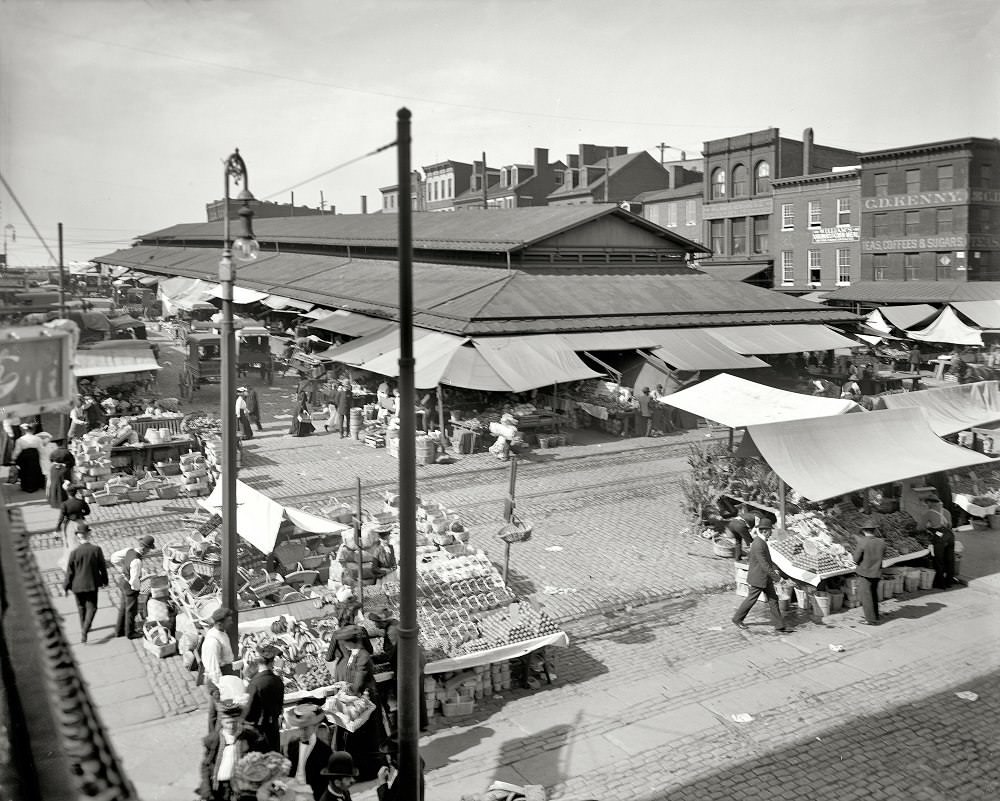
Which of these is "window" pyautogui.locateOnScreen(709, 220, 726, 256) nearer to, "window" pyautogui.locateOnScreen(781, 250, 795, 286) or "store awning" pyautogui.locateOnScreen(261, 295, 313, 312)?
"window" pyautogui.locateOnScreen(781, 250, 795, 286)

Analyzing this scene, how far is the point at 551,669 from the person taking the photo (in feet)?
36.5

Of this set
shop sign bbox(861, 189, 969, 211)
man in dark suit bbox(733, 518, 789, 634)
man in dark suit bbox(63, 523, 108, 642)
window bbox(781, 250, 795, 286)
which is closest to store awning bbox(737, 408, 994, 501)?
man in dark suit bbox(733, 518, 789, 634)

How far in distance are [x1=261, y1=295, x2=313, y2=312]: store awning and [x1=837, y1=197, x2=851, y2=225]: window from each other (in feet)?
107

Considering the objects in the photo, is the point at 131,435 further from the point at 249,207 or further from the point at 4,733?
the point at 4,733

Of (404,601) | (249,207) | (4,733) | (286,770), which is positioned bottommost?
(286,770)

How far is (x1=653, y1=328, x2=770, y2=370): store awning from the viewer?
27.1 metres

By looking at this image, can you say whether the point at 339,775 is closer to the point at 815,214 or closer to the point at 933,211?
the point at 933,211

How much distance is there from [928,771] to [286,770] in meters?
6.33

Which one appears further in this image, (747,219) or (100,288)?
(100,288)

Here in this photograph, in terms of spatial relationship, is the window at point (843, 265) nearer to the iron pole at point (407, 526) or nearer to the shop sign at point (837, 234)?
the shop sign at point (837, 234)

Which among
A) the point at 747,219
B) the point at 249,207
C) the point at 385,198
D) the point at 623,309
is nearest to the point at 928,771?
the point at 249,207

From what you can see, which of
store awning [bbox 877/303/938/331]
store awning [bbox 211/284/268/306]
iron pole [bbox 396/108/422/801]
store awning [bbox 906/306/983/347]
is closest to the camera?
iron pole [bbox 396/108/422/801]

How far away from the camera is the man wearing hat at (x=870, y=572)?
499 inches

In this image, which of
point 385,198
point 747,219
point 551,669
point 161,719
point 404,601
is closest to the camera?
point 404,601
